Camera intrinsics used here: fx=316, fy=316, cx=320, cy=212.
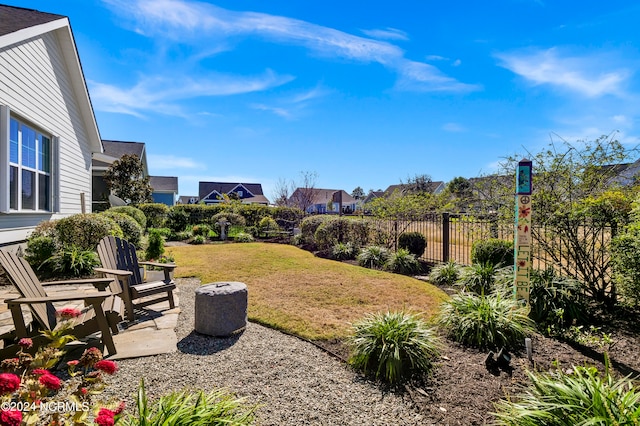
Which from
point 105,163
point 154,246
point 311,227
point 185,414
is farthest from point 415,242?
point 105,163

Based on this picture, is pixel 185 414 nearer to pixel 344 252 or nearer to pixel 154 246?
pixel 154 246

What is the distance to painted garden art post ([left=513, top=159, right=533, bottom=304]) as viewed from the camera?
414 centimetres

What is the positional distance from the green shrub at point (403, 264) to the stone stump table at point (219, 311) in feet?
18.0

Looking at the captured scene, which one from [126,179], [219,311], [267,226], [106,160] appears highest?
[106,160]

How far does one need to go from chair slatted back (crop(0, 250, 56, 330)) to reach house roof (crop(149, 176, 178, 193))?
33302 millimetres

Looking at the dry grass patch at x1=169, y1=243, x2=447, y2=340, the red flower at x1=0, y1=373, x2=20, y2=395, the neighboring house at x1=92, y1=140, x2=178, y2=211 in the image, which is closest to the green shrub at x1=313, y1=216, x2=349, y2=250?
the dry grass patch at x1=169, y1=243, x2=447, y2=340

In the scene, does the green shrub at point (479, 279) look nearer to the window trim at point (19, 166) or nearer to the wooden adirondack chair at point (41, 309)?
the wooden adirondack chair at point (41, 309)

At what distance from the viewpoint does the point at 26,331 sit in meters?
3.02

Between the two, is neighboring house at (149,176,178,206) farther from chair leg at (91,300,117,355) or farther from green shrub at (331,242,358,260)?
chair leg at (91,300,117,355)

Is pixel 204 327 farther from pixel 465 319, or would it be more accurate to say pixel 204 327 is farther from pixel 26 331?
pixel 465 319

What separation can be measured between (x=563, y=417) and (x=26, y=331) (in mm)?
4526

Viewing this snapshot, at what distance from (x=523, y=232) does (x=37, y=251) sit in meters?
9.27

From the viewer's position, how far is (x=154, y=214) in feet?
59.4

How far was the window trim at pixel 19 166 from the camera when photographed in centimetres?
604
